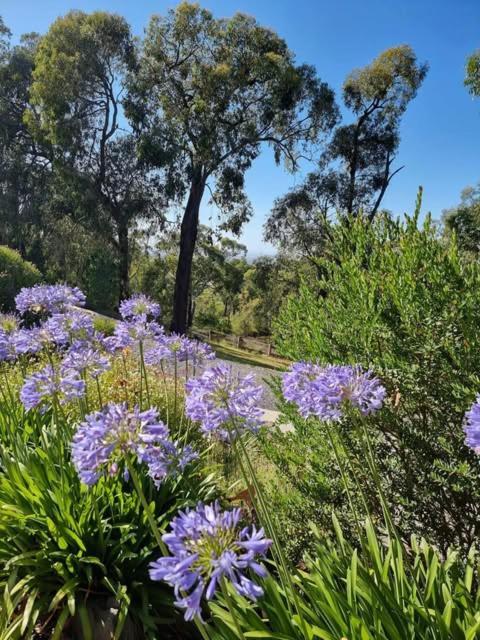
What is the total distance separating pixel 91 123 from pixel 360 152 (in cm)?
1156

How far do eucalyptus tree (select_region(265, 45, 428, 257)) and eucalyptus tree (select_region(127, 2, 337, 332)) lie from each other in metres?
1.91

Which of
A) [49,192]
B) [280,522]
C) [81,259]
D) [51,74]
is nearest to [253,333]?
[81,259]

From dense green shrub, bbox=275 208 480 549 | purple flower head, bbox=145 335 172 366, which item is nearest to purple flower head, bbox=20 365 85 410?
A: purple flower head, bbox=145 335 172 366

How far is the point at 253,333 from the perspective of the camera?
116 feet

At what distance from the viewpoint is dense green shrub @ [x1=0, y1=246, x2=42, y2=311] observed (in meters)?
12.5

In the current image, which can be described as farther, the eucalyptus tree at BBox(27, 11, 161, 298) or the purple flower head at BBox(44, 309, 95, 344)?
the eucalyptus tree at BBox(27, 11, 161, 298)

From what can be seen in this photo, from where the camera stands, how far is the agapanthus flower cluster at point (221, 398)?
1.66 metres

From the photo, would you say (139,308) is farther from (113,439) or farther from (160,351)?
(113,439)

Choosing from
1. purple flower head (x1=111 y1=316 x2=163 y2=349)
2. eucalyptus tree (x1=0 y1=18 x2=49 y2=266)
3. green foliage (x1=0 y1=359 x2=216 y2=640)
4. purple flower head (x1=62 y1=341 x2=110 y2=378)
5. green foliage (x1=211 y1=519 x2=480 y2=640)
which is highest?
eucalyptus tree (x1=0 y1=18 x2=49 y2=266)

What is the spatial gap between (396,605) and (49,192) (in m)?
26.8

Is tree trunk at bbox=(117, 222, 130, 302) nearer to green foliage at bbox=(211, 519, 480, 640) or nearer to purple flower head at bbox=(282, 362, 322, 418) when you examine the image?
purple flower head at bbox=(282, 362, 322, 418)

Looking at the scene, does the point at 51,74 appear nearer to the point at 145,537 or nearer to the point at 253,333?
the point at 145,537

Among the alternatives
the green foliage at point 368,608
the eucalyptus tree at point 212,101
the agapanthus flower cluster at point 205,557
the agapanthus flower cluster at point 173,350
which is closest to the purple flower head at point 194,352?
the agapanthus flower cluster at point 173,350

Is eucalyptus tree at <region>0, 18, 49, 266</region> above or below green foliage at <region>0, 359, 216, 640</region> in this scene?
above
